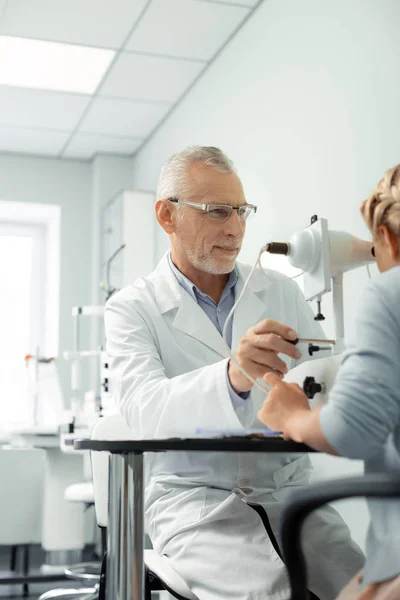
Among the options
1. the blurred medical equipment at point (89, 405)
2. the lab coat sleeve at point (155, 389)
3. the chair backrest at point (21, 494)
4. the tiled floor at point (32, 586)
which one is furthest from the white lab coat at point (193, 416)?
the chair backrest at point (21, 494)

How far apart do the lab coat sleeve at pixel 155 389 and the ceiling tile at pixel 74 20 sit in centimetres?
214

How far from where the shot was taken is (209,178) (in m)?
1.88

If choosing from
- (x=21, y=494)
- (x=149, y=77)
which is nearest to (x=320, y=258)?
(x=149, y=77)

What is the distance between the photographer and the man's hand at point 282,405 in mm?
1077

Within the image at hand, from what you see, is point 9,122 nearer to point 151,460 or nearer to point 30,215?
point 30,215

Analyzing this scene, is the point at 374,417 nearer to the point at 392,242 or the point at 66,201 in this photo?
the point at 392,242

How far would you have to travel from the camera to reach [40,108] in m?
4.57

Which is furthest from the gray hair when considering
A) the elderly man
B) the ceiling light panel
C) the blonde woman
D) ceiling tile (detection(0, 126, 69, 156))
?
ceiling tile (detection(0, 126, 69, 156))

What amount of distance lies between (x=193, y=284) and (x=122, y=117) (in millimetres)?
3087

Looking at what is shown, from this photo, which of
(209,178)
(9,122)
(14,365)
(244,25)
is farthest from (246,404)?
(14,365)

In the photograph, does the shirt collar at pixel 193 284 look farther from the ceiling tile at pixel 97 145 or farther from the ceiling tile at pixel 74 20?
the ceiling tile at pixel 97 145

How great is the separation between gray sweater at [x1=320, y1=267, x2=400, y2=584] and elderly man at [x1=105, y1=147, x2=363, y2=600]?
0.73 ft

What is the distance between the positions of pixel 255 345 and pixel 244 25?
2.79m

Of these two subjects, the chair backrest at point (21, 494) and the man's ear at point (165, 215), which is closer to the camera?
the man's ear at point (165, 215)
